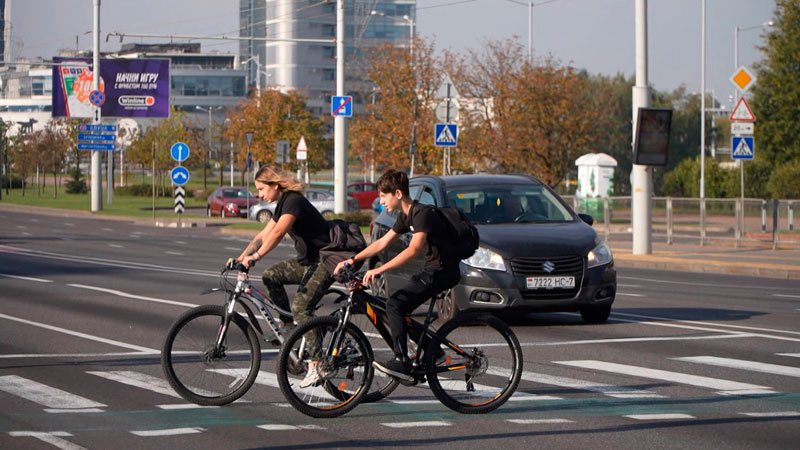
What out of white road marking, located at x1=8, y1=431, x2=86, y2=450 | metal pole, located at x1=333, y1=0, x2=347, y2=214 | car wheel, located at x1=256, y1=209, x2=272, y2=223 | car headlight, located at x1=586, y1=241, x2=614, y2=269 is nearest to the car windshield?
car headlight, located at x1=586, y1=241, x2=614, y2=269

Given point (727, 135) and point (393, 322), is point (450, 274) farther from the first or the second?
point (727, 135)

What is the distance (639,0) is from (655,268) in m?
5.62

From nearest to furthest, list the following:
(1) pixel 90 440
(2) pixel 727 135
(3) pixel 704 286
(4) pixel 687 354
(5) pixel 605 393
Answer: (1) pixel 90 440
(5) pixel 605 393
(4) pixel 687 354
(3) pixel 704 286
(2) pixel 727 135

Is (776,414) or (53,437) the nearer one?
(53,437)

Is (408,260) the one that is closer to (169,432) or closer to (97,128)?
(169,432)

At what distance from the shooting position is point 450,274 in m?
8.16

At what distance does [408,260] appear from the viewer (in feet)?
26.2

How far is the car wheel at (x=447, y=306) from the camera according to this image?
12922mm

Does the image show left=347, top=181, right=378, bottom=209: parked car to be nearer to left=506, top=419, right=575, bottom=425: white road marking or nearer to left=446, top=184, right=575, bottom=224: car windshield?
left=446, top=184, right=575, bottom=224: car windshield

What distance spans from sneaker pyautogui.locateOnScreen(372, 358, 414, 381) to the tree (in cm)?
4743

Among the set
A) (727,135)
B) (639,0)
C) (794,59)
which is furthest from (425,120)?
(727,135)

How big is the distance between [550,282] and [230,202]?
134ft

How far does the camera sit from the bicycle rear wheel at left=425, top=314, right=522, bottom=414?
320 inches

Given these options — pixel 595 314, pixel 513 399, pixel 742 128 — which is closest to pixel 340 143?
pixel 742 128
